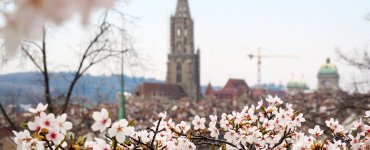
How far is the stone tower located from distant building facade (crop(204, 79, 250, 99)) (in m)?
15.4

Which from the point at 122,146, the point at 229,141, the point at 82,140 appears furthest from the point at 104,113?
the point at 229,141

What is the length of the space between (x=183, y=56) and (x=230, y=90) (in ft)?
95.0

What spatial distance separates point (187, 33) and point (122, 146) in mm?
136635

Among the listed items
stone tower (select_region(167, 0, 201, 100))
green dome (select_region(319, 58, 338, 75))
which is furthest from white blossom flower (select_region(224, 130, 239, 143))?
green dome (select_region(319, 58, 338, 75))

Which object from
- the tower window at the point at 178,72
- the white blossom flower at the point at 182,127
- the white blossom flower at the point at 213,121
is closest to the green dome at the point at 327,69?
→ the tower window at the point at 178,72

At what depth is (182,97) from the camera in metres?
138

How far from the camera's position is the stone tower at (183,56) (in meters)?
136

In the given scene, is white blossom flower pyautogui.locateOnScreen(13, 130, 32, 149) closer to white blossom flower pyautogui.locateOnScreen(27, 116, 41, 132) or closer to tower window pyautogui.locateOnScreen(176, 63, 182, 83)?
white blossom flower pyautogui.locateOnScreen(27, 116, 41, 132)

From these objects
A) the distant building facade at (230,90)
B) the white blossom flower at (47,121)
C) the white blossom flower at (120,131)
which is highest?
the white blossom flower at (47,121)

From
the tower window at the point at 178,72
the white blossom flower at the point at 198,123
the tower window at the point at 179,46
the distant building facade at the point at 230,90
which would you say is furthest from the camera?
the distant building facade at the point at 230,90

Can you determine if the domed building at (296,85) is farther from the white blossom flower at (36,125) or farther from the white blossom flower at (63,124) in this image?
the white blossom flower at (36,125)

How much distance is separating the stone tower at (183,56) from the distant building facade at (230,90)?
607 inches

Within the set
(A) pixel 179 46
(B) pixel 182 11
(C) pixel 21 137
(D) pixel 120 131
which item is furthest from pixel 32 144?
(B) pixel 182 11

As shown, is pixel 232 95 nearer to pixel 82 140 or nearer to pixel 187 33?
pixel 187 33
